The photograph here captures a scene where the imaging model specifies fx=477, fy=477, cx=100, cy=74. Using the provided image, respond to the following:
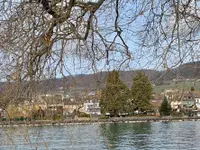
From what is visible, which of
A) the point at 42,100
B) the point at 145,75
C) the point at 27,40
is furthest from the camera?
the point at 145,75

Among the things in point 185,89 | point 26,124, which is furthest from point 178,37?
point 26,124

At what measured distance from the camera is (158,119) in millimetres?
63969

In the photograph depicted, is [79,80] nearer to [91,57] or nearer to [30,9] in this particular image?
[91,57]

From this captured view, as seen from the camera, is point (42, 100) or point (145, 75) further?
point (145, 75)

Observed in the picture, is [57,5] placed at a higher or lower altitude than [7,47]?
higher

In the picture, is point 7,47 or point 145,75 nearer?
point 7,47

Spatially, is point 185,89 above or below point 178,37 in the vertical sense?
below

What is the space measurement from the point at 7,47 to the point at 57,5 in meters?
0.37

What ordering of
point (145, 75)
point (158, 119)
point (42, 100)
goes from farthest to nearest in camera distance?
1. point (158, 119)
2. point (145, 75)
3. point (42, 100)

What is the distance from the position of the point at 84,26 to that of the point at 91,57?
7.7 inches

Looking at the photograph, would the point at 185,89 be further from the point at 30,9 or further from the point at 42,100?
the point at 30,9

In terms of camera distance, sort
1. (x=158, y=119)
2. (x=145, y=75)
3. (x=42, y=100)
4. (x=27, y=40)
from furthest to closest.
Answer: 1. (x=158, y=119)
2. (x=145, y=75)
3. (x=42, y=100)
4. (x=27, y=40)

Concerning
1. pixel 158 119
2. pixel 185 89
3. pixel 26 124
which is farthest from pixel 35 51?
pixel 158 119

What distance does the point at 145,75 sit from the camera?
3.01 m
